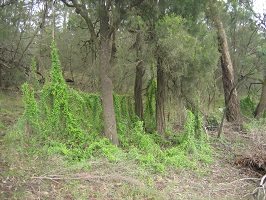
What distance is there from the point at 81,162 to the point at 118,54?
3.67 m

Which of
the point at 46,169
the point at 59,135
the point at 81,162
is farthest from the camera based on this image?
the point at 59,135

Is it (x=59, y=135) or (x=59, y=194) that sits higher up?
(x=59, y=135)

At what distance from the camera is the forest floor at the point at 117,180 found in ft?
19.5

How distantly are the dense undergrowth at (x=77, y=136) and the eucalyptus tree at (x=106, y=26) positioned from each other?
79cm

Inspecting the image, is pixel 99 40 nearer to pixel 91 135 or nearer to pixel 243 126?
pixel 91 135

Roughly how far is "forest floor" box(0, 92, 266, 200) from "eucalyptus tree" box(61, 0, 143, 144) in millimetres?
1879

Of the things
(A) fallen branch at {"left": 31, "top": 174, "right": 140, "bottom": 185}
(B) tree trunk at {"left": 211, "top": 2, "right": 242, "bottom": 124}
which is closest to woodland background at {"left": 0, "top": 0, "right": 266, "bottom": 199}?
(A) fallen branch at {"left": 31, "top": 174, "right": 140, "bottom": 185}

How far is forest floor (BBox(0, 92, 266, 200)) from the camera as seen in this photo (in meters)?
5.95

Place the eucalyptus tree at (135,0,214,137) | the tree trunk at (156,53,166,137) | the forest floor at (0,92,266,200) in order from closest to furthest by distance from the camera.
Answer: the forest floor at (0,92,266,200) < the eucalyptus tree at (135,0,214,137) < the tree trunk at (156,53,166,137)

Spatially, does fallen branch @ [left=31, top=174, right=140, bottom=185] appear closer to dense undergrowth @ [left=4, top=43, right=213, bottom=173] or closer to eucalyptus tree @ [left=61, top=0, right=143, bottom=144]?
dense undergrowth @ [left=4, top=43, right=213, bottom=173]

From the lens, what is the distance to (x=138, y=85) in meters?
10.8

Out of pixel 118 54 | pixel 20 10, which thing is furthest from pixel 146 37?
pixel 20 10

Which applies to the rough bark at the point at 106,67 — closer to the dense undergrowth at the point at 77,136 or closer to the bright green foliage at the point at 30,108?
the dense undergrowth at the point at 77,136

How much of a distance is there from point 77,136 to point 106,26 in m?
3.41
